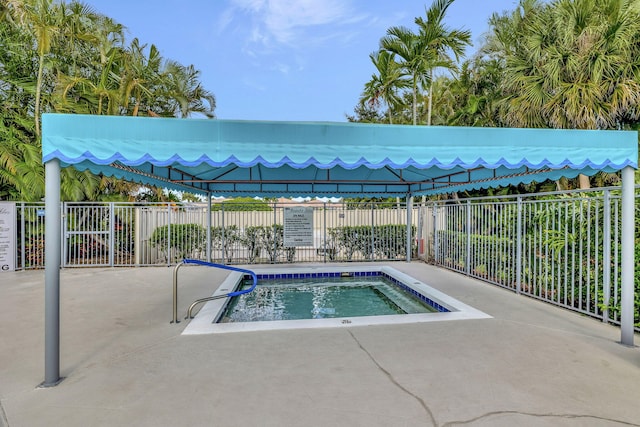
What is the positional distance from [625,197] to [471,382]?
2777 mm

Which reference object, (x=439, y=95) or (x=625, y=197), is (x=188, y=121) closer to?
(x=625, y=197)

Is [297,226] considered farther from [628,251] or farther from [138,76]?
[628,251]

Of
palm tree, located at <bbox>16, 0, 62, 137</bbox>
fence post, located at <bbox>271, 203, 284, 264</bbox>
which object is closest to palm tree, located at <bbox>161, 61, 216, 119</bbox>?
palm tree, located at <bbox>16, 0, 62, 137</bbox>

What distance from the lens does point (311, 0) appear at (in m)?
9.86

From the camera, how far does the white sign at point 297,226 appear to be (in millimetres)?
11016

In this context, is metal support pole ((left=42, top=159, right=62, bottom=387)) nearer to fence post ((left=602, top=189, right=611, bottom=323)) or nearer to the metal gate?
fence post ((left=602, top=189, right=611, bottom=323))

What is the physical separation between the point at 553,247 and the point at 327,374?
446cm

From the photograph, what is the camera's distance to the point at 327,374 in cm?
317

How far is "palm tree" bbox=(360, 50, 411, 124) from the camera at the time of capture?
1136cm

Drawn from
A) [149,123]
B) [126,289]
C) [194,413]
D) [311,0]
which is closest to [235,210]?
[126,289]

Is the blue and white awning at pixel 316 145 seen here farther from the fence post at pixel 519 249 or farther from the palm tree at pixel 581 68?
the palm tree at pixel 581 68

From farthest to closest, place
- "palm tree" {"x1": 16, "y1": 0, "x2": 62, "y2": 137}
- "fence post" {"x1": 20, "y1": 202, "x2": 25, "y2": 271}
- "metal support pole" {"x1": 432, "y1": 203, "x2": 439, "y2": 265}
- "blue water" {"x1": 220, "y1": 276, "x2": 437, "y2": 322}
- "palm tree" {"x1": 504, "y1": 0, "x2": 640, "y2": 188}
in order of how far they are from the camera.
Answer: "metal support pole" {"x1": 432, "y1": 203, "x2": 439, "y2": 265}
"fence post" {"x1": 20, "y1": 202, "x2": 25, "y2": 271}
"palm tree" {"x1": 16, "y1": 0, "x2": 62, "y2": 137}
"palm tree" {"x1": 504, "y1": 0, "x2": 640, "y2": 188}
"blue water" {"x1": 220, "y1": 276, "x2": 437, "y2": 322}

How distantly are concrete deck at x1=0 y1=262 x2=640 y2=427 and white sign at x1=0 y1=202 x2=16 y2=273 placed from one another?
4.90 meters

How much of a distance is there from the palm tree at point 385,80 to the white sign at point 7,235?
11361mm
